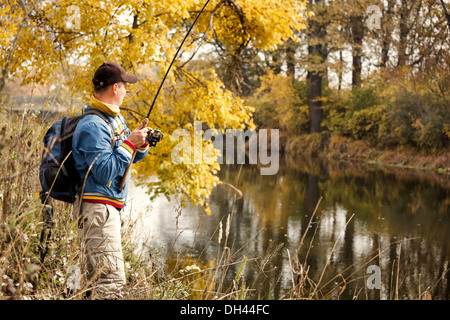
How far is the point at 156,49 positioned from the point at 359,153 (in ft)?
64.8

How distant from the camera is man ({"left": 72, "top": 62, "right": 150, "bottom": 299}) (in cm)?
243

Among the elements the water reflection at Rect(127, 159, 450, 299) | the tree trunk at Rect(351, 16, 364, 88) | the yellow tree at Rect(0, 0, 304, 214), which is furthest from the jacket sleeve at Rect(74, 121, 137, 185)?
the tree trunk at Rect(351, 16, 364, 88)

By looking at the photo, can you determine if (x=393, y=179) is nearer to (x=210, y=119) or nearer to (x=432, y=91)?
(x=432, y=91)

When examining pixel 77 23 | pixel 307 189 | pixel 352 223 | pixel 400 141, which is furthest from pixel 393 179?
pixel 77 23

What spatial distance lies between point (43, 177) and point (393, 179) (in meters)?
16.7

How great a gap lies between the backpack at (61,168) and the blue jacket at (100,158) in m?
0.05

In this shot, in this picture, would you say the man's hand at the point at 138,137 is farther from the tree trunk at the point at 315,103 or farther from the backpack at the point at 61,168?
the tree trunk at the point at 315,103

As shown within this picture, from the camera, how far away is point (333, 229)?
10.5 meters

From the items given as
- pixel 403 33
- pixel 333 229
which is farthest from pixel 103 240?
pixel 403 33

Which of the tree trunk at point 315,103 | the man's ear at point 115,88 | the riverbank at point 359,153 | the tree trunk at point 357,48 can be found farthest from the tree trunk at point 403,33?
A: the man's ear at point 115,88

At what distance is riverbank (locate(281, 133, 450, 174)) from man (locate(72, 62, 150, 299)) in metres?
18.8

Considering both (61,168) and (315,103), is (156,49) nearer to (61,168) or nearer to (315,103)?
(61,168)

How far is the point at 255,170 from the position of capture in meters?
21.8
